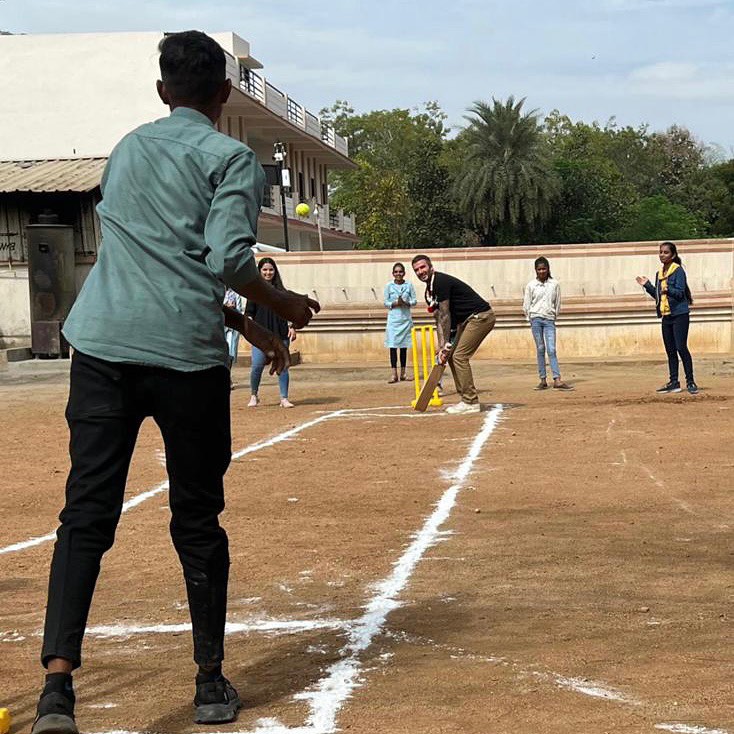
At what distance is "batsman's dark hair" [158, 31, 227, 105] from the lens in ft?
14.3

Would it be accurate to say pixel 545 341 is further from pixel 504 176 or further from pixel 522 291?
pixel 504 176

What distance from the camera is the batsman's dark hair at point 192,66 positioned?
4.34 m

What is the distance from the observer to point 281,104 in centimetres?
5119

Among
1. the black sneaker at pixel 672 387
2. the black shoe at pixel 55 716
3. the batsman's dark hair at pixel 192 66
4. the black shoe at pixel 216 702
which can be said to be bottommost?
the black sneaker at pixel 672 387

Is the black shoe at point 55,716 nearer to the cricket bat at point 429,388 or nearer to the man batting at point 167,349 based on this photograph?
the man batting at point 167,349

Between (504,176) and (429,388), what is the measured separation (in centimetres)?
4970

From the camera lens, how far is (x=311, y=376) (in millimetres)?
24609

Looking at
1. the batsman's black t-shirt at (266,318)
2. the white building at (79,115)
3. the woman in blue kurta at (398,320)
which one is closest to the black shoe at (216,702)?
the batsman's black t-shirt at (266,318)

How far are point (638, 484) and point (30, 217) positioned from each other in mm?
24547

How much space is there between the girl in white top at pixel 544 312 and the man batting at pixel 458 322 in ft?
11.2

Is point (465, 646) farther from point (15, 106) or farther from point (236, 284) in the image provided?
point (15, 106)

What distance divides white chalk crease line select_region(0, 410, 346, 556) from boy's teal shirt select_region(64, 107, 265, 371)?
4.06 m

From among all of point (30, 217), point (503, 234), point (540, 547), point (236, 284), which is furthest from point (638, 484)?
Answer: point (503, 234)

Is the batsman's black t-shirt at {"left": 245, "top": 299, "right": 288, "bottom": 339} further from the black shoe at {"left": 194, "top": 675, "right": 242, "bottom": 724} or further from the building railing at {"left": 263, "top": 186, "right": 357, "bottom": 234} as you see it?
the building railing at {"left": 263, "top": 186, "right": 357, "bottom": 234}
